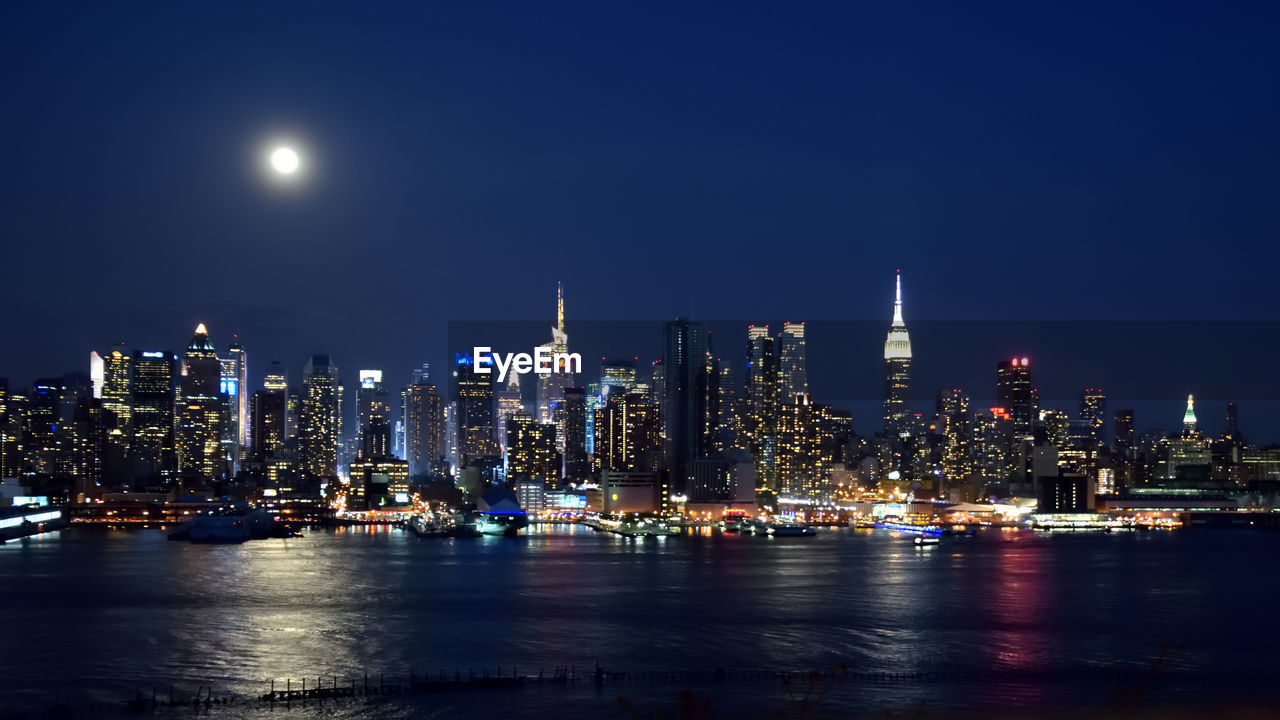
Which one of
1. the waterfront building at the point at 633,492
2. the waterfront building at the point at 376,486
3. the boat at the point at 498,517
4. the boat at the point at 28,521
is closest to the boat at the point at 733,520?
the waterfront building at the point at 633,492

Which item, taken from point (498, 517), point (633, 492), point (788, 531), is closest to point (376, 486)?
point (633, 492)

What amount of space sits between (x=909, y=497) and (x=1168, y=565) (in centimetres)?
4620

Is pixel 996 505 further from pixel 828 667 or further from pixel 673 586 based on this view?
pixel 828 667

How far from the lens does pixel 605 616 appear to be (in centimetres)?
2395

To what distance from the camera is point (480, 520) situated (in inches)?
2411

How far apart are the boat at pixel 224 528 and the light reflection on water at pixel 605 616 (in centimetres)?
930

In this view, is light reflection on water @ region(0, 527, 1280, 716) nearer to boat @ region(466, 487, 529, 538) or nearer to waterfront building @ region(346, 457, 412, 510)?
boat @ region(466, 487, 529, 538)

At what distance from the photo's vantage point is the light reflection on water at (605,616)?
17.8 meters

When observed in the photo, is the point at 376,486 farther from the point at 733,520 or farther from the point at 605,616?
the point at 605,616

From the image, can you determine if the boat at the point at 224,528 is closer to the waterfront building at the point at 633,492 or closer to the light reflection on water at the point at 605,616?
the light reflection on water at the point at 605,616

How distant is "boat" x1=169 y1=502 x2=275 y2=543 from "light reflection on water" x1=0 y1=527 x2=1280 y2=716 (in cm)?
930

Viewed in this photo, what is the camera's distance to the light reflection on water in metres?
17.8

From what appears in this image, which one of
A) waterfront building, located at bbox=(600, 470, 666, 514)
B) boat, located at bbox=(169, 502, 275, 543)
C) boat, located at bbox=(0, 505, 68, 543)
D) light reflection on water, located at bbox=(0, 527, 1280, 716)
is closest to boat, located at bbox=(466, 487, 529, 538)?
boat, located at bbox=(169, 502, 275, 543)

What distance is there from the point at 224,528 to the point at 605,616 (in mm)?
34984
